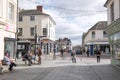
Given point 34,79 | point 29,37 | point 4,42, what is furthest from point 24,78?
point 29,37

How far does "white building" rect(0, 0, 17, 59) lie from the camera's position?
24.0m

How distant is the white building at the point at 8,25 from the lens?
24027 mm

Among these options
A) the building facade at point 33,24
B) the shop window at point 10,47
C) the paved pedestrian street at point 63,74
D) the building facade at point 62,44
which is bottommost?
the paved pedestrian street at point 63,74

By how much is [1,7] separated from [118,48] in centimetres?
1056

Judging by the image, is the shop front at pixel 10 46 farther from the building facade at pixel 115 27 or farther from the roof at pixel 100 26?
the roof at pixel 100 26

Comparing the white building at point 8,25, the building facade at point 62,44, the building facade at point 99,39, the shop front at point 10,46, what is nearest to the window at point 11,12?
the white building at point 8,25

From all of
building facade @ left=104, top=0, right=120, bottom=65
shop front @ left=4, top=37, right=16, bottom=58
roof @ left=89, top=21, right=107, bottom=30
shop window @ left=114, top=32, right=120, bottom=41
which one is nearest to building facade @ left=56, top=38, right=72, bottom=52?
roof @ left=89, top=21, right=107, bottom=30

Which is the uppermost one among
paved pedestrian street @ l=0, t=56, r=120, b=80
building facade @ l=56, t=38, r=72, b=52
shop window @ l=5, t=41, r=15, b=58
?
building facade @ l=56, t=38, r=72, b=52

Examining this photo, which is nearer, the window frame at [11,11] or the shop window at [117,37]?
the shop window at [117,37]

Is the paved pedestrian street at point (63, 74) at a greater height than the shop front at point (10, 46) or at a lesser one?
lesser

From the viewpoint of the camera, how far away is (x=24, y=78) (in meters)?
15.9

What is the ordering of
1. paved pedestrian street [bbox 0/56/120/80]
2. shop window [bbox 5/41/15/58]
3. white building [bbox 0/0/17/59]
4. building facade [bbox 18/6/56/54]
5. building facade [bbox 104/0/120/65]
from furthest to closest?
1. building facade [bbox 18/6/56/54]
2. shop window [bbox 5/41/15/58]
3. white building [bbox 0/0/17/59]
4. building facade [bbox 104/0/120/65]
5. paved pedestrian street [bbox 0/56/120/80]

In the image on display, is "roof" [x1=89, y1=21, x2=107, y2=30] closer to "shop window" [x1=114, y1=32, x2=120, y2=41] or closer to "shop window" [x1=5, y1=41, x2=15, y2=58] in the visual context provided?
"shop window" [x1=5, y1=41, x2=15, y2=58]

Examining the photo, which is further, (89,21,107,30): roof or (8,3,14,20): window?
(89,21,107,30): roof
